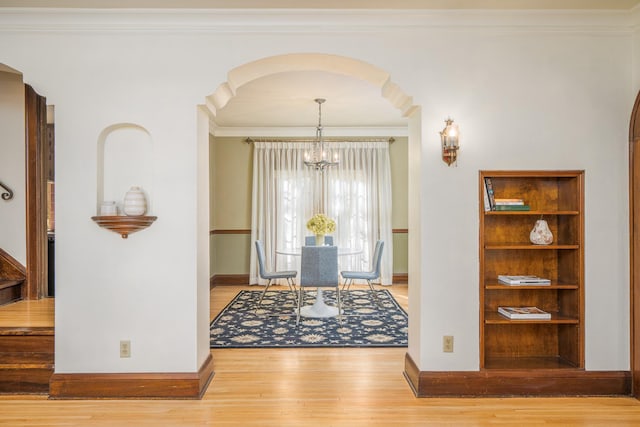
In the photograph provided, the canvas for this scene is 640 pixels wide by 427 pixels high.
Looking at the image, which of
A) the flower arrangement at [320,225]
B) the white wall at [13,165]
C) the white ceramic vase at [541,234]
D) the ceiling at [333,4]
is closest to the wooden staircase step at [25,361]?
the white wall at [13,165]

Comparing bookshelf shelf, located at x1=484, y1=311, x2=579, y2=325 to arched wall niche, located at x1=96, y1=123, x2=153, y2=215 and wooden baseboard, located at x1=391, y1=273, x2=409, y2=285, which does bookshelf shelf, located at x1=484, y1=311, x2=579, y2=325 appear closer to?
arched wall niche, located at x1=96, y1=123, x2=153, y2=215

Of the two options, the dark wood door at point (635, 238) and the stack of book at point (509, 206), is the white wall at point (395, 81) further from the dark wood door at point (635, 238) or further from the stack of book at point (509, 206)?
the stack of book at point (509, 206)

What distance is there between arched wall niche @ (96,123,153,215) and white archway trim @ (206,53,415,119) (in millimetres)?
562

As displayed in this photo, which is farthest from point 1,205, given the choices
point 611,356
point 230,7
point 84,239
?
point 611,356

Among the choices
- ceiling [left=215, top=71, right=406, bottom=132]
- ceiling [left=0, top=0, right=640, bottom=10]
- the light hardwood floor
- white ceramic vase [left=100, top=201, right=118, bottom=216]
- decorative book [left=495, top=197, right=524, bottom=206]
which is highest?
ceiling [left=215, top=71, right=406, bottom=132]

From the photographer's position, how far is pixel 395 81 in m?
2.85

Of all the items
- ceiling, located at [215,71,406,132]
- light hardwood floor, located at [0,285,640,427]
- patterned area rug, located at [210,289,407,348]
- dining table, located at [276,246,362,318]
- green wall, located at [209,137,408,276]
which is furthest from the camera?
green wall, located at [209,137,408,276]

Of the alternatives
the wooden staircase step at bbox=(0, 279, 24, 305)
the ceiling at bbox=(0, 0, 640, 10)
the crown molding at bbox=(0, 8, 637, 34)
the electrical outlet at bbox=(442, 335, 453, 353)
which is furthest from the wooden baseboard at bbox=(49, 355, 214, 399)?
the ceiling at bbox=(0, 0, 640, 10)

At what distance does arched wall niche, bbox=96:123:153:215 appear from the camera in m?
2.89

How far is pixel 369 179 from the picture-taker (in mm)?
6918

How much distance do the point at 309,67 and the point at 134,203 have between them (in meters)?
1.62

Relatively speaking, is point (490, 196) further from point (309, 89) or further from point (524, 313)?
point (309, 89)

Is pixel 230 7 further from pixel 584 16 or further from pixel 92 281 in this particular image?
pixel 584 16

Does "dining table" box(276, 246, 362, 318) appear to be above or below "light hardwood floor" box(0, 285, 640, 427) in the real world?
above
